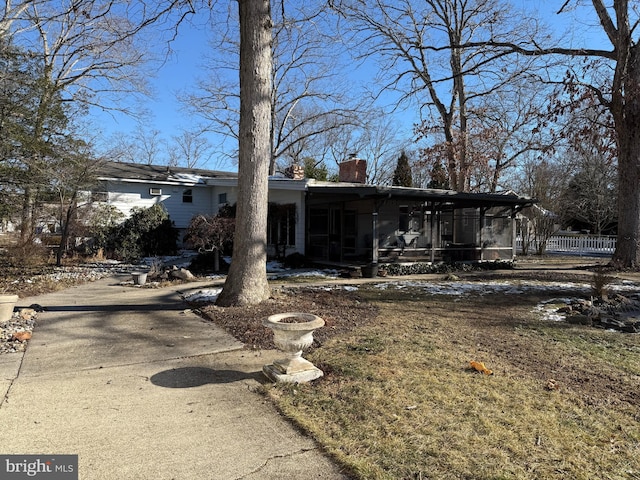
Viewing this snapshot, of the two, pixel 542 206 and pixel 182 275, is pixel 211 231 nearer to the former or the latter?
pixel 182 275

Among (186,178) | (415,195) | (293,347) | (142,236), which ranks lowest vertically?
(293,347)

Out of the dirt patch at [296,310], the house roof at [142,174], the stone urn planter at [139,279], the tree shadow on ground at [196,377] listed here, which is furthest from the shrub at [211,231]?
the tree shadow on ground at [196,377]

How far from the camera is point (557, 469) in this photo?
2.70 meters

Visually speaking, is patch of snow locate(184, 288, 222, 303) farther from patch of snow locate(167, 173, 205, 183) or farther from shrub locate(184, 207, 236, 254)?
Answer: patch of snow locate(167, 173, 205, 183)

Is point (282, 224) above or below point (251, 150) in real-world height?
below

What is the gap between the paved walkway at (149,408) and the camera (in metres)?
2.74

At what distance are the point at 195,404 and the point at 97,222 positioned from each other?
53.3 ft

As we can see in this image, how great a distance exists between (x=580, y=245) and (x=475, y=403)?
95.6ft

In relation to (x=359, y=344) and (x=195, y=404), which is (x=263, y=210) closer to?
(x=359, y=344)

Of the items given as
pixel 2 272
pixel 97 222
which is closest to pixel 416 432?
pixel 2 272

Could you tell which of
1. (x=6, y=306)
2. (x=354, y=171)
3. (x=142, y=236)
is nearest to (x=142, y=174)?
(x=142, y=236)

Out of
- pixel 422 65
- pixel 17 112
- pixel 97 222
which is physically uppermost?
pixel 422 65

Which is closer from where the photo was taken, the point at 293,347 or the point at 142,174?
the point at 293,347

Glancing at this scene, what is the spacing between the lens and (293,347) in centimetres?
416
